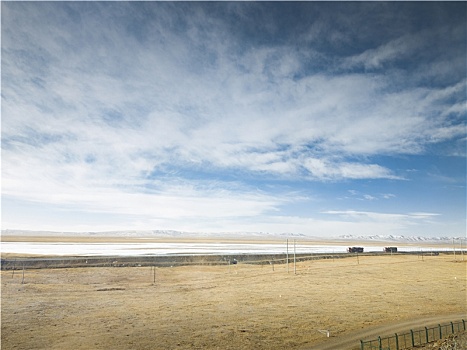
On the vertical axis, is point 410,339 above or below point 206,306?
below

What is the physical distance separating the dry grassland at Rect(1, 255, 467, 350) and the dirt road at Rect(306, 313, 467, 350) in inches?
35.0

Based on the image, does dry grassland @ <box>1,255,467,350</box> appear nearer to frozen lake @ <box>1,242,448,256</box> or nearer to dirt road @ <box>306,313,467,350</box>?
dirt road @ <box>306,313,467,350</box>

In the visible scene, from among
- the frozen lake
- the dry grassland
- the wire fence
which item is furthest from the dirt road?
the frozen lake

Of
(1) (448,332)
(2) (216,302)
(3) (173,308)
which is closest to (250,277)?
(2) (216,302)

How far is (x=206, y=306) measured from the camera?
36.7 meters

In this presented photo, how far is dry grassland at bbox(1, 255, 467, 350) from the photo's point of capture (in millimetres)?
26031

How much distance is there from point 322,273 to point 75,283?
46.5 meters

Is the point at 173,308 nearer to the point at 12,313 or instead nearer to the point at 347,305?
the point at 12,313

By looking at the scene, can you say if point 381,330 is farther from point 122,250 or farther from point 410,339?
point 122,250

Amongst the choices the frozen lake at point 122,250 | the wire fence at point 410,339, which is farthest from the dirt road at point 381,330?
the frozen lake at point 122,250

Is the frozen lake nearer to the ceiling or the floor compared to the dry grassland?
nearer to the ceiling

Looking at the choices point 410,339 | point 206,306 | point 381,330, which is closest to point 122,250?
point 206,306

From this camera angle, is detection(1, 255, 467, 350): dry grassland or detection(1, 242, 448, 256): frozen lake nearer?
detection(1, 255, 467, 350): dry grassland

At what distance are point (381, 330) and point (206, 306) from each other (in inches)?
742
